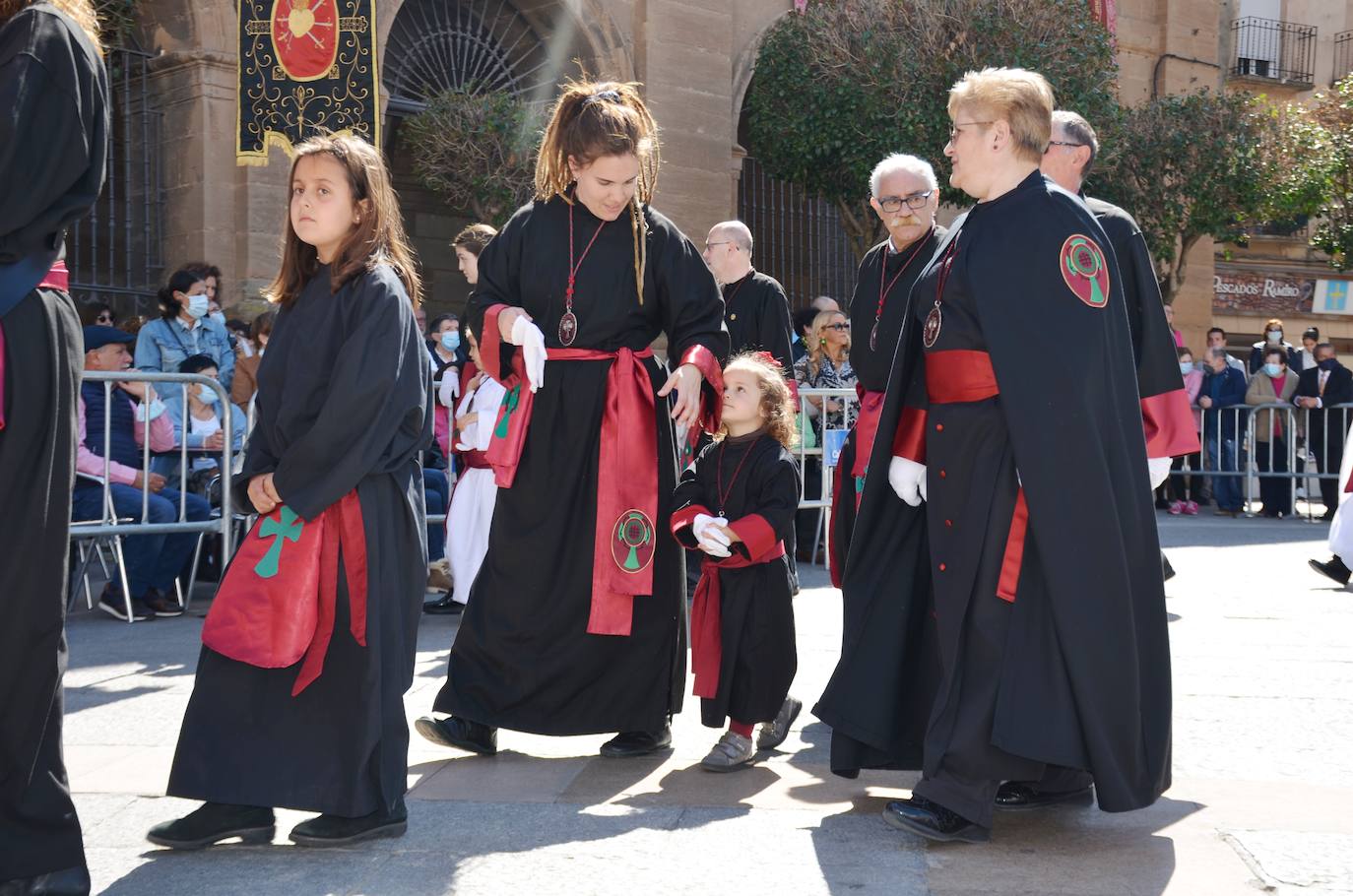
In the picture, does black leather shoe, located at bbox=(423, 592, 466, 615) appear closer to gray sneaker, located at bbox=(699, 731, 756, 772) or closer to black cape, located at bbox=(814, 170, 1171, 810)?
gray sneaker, located at bbox=(699, 731, 756, 772)

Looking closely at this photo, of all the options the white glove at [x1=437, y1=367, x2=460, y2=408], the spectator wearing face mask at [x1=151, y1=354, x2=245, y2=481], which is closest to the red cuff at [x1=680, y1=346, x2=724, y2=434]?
the spectator wearing face mask at [x1=151, y1=354, x2=245, y2=481]

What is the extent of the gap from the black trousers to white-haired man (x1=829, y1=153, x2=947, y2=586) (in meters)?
2.65

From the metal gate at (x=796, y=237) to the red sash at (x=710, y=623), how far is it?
A: 49.0 ft

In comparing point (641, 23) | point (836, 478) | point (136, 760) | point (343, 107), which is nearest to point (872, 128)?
point (641, 23)

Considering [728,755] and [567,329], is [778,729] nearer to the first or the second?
[728,755]

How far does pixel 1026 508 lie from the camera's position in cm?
379

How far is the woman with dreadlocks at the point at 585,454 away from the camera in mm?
4711

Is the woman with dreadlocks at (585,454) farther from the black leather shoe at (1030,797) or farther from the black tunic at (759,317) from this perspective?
the black tunic at (759,317)

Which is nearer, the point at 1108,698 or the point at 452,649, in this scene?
the point at 1108,698

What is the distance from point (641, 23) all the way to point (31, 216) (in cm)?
1377

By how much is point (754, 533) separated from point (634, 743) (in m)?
0.74

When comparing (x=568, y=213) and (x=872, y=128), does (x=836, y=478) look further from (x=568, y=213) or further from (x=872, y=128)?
(x=872, y=128)

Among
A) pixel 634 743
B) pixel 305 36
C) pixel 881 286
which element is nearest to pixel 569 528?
pixel 634 743

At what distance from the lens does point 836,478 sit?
5.35m
